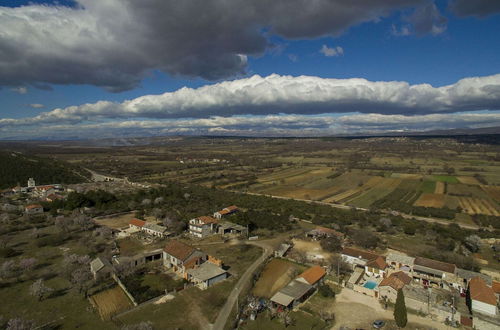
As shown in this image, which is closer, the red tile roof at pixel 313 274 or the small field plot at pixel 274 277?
the small field plot at pixel 274 277

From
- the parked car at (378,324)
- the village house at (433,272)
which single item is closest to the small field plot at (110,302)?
the parked car at (378,324)

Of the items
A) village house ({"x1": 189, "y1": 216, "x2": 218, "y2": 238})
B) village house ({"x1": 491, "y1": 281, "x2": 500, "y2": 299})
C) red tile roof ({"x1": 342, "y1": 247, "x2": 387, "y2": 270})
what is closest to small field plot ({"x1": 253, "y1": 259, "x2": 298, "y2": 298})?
red tile roof ({"x1": 342, "y1": 247, "x2": 387, "y2": 270})

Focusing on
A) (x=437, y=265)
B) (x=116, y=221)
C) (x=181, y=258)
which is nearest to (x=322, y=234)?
(x=437, y=265)

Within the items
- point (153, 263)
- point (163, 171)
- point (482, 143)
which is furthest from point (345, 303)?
point (482, 143)

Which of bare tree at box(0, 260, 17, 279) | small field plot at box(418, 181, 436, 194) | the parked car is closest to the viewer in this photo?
the parked car

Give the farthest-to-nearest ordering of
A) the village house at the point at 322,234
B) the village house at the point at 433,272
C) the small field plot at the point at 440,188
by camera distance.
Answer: the small field plot at the point at 440,188, the village house at the point at 322,234, the village house at the point at 433,272

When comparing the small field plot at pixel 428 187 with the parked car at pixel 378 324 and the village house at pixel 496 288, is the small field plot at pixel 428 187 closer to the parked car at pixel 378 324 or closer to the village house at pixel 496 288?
the village house at pixel 496 288

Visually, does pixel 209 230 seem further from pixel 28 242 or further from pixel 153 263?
pixel 28 242

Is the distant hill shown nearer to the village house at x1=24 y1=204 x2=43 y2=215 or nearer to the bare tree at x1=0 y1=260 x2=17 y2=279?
the village house at x1=24 y1=204 x2=43 y2=215

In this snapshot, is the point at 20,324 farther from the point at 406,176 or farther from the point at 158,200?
the point at 406,176
